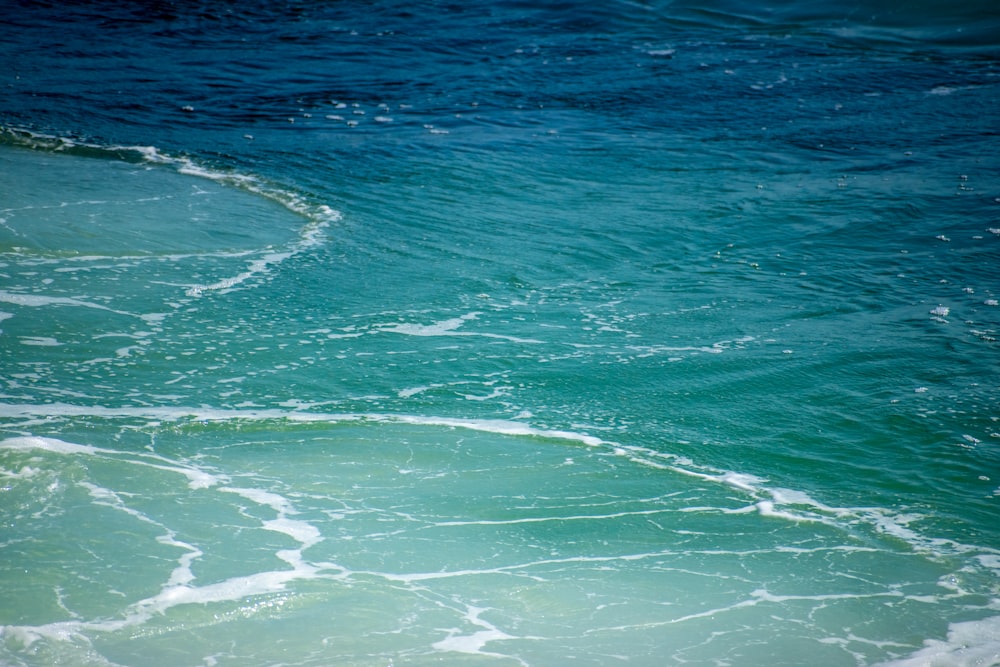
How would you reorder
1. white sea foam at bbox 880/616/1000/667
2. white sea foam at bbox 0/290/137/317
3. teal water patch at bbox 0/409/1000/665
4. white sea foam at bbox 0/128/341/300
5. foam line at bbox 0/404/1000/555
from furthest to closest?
white sea foam at bbox 0/128/341/300, white sea foam at bbox 0/290/137/317, foam line at bbox 0/404/1000/555, teal water patch at bbox 0/409/1000/665, white sea foam at bbox 880/616/1000/667

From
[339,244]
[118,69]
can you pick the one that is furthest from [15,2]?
[339,244]

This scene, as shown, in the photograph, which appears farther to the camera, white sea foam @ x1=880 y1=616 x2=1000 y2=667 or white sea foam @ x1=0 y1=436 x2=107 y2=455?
white sea foam @ x1=0 y1=436 x2=107 y2=455

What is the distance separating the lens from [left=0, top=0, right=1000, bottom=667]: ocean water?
13.9ft

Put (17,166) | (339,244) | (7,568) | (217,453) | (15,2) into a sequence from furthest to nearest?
(15,2)
(17,166)
(339,244)
(217,453)
(7,568)

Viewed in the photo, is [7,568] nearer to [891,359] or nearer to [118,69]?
[891,359]

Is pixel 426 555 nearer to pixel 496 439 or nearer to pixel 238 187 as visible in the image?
pixel 496 439

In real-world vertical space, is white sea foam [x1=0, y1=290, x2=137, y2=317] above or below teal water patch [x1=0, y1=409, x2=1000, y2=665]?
above

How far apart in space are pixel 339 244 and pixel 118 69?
8262mm

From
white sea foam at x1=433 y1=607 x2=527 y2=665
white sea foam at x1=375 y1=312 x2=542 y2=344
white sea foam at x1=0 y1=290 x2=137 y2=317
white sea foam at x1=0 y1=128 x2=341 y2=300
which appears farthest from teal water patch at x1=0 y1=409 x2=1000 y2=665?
white sea foam at x1=0 y1=128 x2=341 y2=300

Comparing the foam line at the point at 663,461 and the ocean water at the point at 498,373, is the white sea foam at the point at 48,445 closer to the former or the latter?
the ocean water at the point at 498,373

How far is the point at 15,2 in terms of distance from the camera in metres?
18.9

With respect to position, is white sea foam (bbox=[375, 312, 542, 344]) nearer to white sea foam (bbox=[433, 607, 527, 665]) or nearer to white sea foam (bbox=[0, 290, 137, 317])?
white sea foam (bbox=[0, 290, 137, 317])

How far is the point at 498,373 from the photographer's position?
267 inches

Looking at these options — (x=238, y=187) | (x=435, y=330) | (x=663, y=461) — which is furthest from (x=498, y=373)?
(x=238, y=187)
